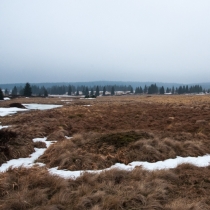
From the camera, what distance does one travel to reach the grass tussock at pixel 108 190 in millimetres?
4227

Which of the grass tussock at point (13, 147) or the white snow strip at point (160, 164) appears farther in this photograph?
the grass tussock at point (13, 147)

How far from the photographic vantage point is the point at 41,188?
4840mm

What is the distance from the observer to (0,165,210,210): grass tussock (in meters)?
4.23

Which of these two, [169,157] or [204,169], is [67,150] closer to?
[169,157]

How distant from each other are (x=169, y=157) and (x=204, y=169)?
4.57 feet

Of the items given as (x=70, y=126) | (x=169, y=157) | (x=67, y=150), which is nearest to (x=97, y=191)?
(x=67, y=150)

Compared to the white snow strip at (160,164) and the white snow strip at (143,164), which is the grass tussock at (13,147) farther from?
the white snow strip at (160,164)

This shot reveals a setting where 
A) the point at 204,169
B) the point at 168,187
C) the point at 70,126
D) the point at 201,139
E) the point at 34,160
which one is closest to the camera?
the point at 168,187

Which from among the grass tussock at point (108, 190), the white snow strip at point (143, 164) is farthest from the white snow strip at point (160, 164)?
the grass tussock at point (108, 190)

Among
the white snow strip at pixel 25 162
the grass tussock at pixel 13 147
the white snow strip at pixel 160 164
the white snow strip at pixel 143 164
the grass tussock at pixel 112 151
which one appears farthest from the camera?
the grass tussock at pixel 13 147

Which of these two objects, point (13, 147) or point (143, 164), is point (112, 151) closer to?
point (143, 164)

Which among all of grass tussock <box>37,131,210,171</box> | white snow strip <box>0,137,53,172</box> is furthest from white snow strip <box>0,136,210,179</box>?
grass tussock <box>37,131,210,171</box>

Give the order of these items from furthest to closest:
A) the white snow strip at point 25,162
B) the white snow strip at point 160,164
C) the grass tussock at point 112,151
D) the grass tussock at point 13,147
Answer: the grass tussock at point 13,147, the grass tussock at point 112,151, the white snow strip at point 25,162, the white snow strip at point 160,164

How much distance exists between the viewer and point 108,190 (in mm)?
4785
